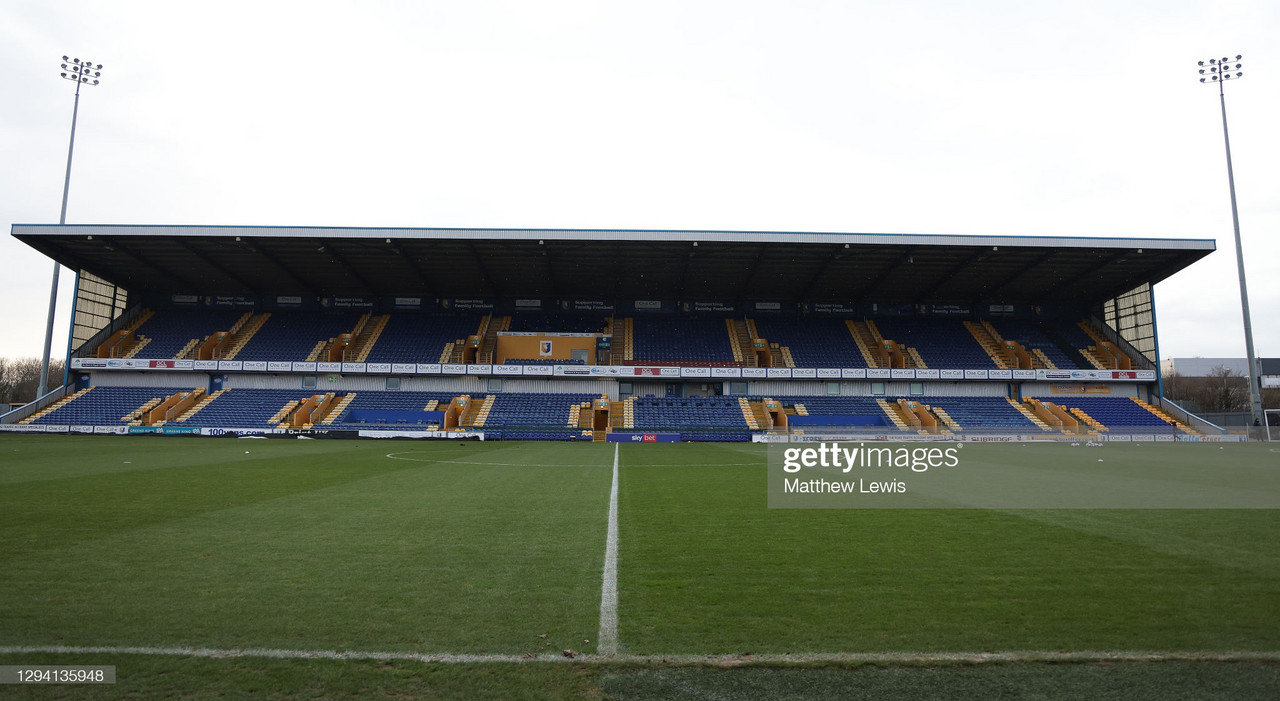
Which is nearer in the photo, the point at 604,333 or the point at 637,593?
the point at 637,593

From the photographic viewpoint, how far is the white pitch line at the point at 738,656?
398 centimetres

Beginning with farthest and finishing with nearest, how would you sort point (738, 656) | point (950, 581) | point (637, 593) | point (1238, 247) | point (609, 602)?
point (1238, 247), point (950, 581), point (637, 593), point (609, 602), point (738, 656)

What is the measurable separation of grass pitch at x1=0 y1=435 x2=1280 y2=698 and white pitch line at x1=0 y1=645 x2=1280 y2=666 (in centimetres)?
4

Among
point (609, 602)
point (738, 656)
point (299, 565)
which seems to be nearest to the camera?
point (738, 656)

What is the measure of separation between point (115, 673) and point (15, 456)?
23.4 m

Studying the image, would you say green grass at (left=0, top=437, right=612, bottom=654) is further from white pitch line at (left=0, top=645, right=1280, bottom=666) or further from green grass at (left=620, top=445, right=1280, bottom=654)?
green grass at (left=620, top=445, right=1280, bottom=654)

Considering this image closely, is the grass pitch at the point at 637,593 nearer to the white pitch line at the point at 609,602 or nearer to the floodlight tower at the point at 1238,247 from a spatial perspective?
the white pitch line at the point at 609,602

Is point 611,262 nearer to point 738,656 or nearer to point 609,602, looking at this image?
point 609,602

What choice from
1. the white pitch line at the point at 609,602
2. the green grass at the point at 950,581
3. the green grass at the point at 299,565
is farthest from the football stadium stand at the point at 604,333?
the white pitch line at the point at 609,602

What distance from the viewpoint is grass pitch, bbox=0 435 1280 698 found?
12.5 feet

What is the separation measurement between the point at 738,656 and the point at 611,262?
40.3m

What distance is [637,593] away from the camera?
18.1ft

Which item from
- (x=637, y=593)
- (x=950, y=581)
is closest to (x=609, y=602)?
(x=637, y=593)

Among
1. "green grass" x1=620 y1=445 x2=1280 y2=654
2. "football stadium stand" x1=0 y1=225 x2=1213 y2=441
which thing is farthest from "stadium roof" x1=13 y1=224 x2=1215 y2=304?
"green grass" x1=620 y1=445 x2=1280 y2=654
